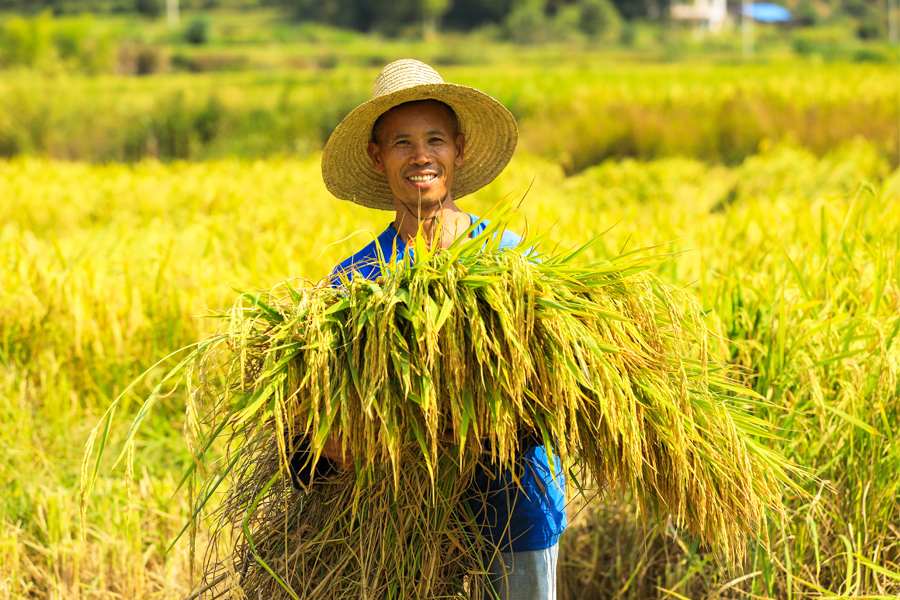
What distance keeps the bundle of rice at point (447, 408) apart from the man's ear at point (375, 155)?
0.44 m

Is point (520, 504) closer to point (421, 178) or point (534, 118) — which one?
point (421, 178)

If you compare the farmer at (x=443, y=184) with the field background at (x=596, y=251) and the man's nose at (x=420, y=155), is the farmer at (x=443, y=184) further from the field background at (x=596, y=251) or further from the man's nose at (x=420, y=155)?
the field background at (x=596, y=251)

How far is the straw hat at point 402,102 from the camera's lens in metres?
1.57

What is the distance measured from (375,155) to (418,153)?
0.58 feet

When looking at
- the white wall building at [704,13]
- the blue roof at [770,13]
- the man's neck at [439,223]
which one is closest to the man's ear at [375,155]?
the man's neck at [439,223]

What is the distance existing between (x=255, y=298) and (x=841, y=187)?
20.1 ft

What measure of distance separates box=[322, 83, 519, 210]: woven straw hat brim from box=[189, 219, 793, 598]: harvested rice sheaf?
1.30 ft

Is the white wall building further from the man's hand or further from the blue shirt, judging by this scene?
the man's hand

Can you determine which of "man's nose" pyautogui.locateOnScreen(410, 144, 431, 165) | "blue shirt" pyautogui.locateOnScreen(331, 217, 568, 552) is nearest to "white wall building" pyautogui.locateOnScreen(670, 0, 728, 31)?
"man's nose" pyautogui.locateOnScreen(410, 144, 431, 165)

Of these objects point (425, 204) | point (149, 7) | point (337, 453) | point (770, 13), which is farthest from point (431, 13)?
point (337, 453)

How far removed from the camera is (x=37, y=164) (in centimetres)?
769

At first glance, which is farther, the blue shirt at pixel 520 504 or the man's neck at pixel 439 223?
the man's neck at pixel 439 223

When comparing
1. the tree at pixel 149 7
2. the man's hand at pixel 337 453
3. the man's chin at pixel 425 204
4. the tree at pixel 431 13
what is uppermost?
the tree at pixel 149 7

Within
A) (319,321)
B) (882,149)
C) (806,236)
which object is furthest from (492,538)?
(882,149)
